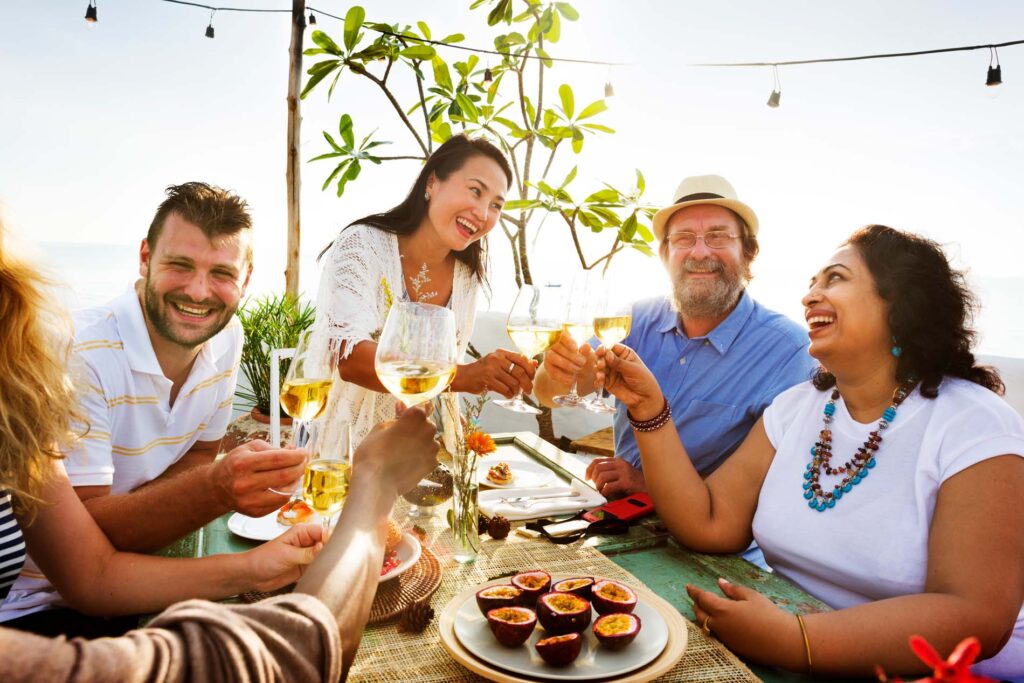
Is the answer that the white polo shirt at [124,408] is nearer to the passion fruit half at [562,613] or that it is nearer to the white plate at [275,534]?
the white plate at [275,534]

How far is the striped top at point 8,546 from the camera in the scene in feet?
3.64

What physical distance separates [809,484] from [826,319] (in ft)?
1.43

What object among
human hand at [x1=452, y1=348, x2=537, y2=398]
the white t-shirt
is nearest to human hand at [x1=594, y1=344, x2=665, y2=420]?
human hand at [x1=452, y1=348, x2=537, y2=398]

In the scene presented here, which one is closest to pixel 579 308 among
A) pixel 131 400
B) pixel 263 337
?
pixel 131 400

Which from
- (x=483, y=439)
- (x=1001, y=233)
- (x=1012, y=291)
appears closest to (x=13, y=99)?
(x=483, y=439)

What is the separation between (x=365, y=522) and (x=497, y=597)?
0.92 feet

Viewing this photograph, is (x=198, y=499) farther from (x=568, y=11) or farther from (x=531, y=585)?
(x=568, y=11)

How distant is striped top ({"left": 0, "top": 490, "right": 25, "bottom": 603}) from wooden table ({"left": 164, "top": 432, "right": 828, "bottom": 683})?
296mm

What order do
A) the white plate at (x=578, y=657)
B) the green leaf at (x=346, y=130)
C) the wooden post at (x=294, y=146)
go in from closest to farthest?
the white plate at (x=578, y=657), the green leaf at (x=346, y=130), the wooden post at (x=294, y=146)

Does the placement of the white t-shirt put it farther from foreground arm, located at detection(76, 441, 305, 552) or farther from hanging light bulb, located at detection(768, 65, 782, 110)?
hanging light bulb, located at detection(768, 65, 782, 110)

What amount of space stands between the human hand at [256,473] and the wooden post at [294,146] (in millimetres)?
4664

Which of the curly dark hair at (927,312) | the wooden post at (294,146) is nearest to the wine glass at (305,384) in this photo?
the curly dark hair at (927,312)

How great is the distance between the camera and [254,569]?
1.16 m

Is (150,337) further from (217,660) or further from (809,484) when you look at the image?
(809,484)
